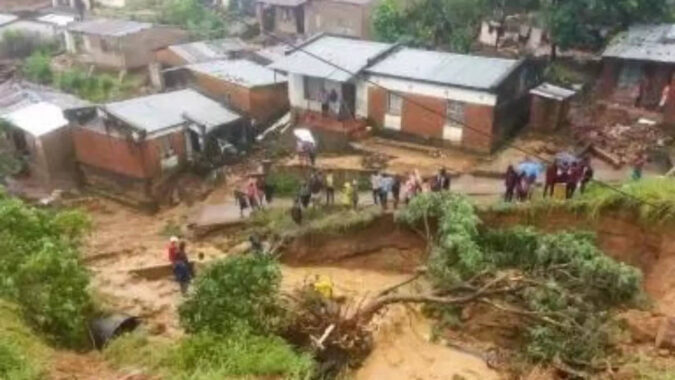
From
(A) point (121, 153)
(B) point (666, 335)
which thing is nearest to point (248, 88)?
(A) point (121, 153)

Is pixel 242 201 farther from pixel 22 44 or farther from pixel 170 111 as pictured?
pixel 22 44

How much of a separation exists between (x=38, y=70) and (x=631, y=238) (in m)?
33.9

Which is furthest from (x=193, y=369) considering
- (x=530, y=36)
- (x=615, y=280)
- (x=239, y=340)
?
(x=530, y=36)

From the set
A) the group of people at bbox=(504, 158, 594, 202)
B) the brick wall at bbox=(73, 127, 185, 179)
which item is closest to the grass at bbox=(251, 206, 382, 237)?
the group of people at bbox=(504, 158, 594, 202)

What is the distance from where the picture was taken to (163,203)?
27766 millimetres

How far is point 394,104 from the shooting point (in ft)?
91.0

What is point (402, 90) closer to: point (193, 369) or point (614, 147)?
point (614, 147)

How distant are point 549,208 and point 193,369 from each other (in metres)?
10.5

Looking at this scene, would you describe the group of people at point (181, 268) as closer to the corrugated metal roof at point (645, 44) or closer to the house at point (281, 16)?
the corrugated metal roof at point (645, 44)

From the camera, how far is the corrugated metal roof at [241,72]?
31.3 meters

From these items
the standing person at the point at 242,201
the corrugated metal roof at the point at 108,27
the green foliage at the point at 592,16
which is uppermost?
the green foliage at the point at 592,16

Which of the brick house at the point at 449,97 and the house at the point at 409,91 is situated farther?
the house at the point at 409,91

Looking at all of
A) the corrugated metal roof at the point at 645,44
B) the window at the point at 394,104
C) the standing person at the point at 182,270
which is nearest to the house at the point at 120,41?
the window at the point at 394,104

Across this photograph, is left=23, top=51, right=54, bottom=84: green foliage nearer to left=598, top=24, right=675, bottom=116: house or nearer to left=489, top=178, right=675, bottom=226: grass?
left=598, top=24, right=675, bottom=116: house
